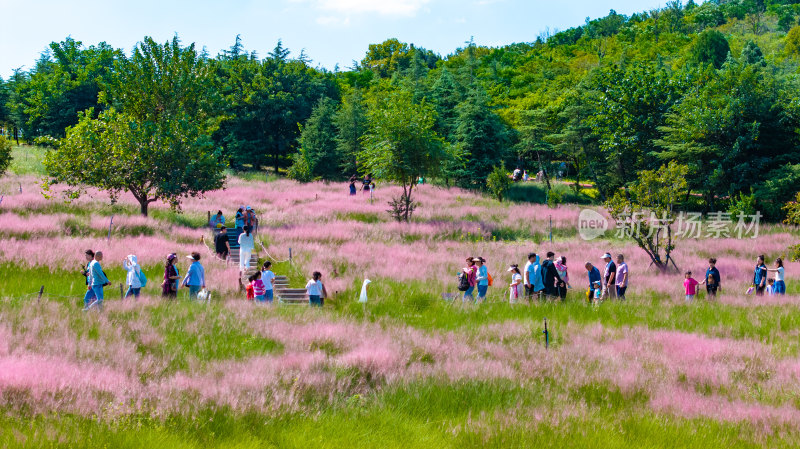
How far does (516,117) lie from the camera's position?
61.6 m

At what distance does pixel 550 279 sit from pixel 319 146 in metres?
41.6

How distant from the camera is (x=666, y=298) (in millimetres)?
16516

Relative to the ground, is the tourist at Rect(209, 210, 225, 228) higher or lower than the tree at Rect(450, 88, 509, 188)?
lower

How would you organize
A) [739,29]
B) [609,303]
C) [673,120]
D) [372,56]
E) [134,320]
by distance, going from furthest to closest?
[739,29]
[372,56]
[673,120]
[609,303]
[134,320]

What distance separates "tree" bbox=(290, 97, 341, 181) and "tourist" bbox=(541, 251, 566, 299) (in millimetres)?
39426

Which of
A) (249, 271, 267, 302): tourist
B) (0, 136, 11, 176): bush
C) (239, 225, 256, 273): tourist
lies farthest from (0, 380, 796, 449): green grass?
(0, 136, 11, 176): bush

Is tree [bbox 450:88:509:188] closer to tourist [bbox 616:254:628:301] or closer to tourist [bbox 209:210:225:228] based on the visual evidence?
tourist [bbox 209:210:225:228]

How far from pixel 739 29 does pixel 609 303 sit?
162 metres

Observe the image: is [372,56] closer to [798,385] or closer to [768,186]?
[768,186]

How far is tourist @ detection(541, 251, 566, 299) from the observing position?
14960 millimetres

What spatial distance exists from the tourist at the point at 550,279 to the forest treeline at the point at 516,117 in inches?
786

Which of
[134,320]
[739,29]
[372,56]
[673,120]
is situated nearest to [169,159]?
[134,320]

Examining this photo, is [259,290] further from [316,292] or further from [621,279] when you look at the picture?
[621,279]

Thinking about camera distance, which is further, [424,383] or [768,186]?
[768,186]
